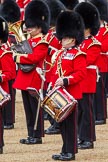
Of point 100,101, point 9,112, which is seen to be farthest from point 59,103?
point 100,101

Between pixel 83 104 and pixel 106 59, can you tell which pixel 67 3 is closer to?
pixel 106 59

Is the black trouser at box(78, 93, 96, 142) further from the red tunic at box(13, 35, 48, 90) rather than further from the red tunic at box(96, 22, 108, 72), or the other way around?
the red tunic at box(96, 22, 108, 72)

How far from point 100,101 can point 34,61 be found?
2066 millimetres

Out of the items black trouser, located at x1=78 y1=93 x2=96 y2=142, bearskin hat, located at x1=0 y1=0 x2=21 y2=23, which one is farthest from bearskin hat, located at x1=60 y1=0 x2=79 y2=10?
black trouser, located at x1=78 y1=93 x2=96 y2=142

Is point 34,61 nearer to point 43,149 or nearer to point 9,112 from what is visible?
point 43,149

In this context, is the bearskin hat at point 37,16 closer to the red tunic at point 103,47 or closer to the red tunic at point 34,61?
the red tunic at point 34,61

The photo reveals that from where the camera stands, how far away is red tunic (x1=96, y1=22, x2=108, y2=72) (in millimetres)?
11055

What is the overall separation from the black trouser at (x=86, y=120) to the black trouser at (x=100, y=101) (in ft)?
5.62

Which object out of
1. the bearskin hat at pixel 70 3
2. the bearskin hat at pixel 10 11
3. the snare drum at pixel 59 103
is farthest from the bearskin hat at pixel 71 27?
the bearskin hat at pixel 70 3

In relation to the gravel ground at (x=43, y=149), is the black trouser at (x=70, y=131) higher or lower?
higher

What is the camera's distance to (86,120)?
9.65m

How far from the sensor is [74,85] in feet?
28.9

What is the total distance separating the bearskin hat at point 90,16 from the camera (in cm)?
977

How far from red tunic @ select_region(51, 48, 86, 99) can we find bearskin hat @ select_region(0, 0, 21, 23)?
3267 mm
